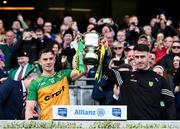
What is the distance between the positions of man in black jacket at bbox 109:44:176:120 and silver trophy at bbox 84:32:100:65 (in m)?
0.97

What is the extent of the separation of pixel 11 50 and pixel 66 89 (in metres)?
5.91

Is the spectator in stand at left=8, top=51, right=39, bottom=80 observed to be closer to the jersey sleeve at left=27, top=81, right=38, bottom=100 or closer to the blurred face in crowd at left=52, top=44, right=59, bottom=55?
the blurred face in crowd at left=52, top=44, right=59, bottom=55

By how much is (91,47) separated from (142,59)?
1121 millimetres

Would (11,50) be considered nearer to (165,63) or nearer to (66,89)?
(165,63)

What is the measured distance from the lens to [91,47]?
25.4ft

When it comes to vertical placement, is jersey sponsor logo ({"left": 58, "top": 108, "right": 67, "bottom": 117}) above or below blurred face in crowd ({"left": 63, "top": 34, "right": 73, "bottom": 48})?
below

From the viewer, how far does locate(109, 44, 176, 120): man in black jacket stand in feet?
27.6

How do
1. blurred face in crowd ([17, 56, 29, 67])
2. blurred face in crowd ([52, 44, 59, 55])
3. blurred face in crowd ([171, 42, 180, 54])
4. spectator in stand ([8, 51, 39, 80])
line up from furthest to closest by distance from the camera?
blurred face in crowd ([171, 42, 180, 54])
blurred face in crowd ([52, 44, 59, 55])
blurred face in crowd ([17, 56, 29, 67])
spectator in stand ([8, 51, 39, 80])

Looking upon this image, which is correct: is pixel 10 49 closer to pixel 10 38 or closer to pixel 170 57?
pixel 10 38

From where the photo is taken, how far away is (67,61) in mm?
12922

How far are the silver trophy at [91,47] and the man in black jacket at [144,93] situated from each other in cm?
97

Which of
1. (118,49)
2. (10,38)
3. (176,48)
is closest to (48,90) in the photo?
(118,49)

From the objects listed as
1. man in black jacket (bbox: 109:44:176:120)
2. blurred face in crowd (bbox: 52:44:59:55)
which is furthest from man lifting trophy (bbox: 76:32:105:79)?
blurred face in crowd (bbox: 52:44:59:55)

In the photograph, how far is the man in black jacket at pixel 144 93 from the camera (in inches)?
331
